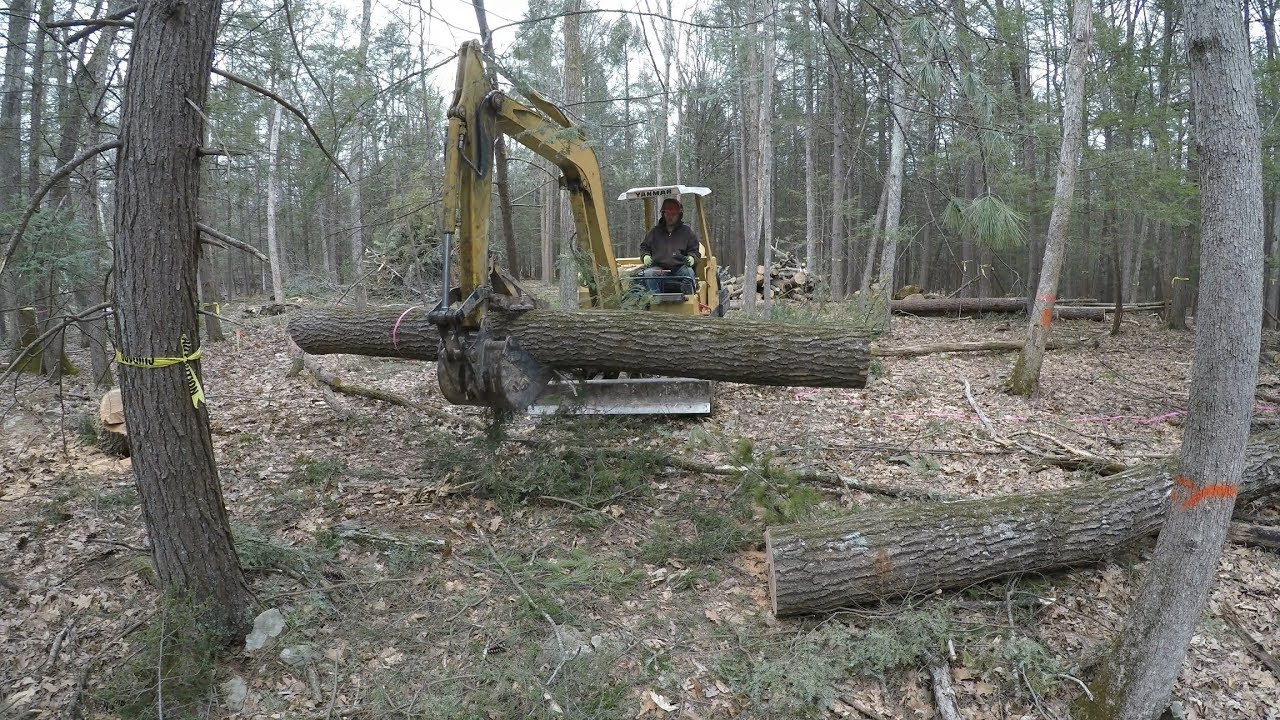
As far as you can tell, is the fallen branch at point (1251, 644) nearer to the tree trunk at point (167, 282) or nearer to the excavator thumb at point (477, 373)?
the excavator thumb at point (477, 373)

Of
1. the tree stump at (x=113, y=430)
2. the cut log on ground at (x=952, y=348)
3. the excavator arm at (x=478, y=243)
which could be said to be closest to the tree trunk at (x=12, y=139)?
the tree stump at (x=113, y=430)

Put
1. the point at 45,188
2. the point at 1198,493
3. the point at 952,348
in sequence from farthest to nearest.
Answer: the point at 952,348, the point at 1198,493, the point at 45,188

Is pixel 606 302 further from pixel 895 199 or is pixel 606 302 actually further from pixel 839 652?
pixel 895 199

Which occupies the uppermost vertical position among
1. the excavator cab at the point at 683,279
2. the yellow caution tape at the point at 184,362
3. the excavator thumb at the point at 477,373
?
the excavator cab at the point at 683,279

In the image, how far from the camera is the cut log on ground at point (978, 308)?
51.9ft

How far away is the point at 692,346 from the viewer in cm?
546

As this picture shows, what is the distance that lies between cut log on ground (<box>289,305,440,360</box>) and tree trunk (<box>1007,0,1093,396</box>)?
6.85 meters

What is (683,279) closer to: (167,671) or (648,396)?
(648,396)

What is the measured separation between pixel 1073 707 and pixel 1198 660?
3.12ft

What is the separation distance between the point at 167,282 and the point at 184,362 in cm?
37

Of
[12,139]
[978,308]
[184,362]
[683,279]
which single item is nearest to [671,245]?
[683,279]

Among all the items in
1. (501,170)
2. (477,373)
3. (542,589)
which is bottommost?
(542,589)

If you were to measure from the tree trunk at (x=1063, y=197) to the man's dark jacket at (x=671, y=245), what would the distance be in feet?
13.2

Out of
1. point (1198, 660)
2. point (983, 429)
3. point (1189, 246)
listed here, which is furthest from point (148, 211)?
point (1189, 246)
